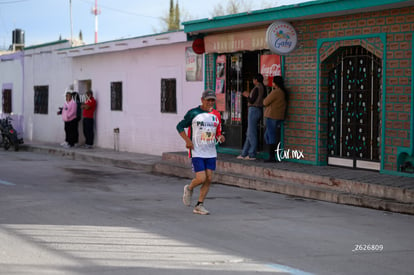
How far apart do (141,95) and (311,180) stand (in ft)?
31.9

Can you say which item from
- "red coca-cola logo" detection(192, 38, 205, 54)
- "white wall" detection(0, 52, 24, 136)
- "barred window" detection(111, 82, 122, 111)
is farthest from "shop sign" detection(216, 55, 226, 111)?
"white wall" detection(0, 52, 24, 136)

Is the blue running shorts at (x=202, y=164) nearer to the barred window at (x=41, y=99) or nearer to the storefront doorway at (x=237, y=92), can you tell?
the storefront doorway at (x=237, y=92)

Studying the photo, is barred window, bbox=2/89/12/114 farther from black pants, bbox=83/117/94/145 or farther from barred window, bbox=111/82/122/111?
barred window, bbox=111/82/122/111

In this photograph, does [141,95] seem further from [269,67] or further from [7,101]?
[7,101]

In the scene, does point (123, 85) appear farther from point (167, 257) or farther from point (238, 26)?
point (167, 257)

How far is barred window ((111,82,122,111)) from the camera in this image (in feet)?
74.7

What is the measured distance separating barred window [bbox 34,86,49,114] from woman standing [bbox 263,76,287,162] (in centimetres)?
1492

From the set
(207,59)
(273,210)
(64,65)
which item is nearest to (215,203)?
(273,210)

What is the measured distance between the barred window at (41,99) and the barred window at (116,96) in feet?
19.1

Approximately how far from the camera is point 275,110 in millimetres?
15008

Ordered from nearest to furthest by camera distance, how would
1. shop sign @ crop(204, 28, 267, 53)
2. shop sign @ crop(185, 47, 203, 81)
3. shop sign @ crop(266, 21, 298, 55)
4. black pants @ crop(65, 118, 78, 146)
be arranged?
shop sign @ crop(266, 21, 298, 55) → shop sign @ crop(204, 28, 267, 53) → shop sign @ crop(185, 47, 203, 81) → black pants @ crop(65, 118, 78, 146)

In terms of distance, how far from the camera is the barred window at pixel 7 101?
31962mm

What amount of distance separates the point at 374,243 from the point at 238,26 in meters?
9.07

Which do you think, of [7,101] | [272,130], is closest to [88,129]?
[7,101]
